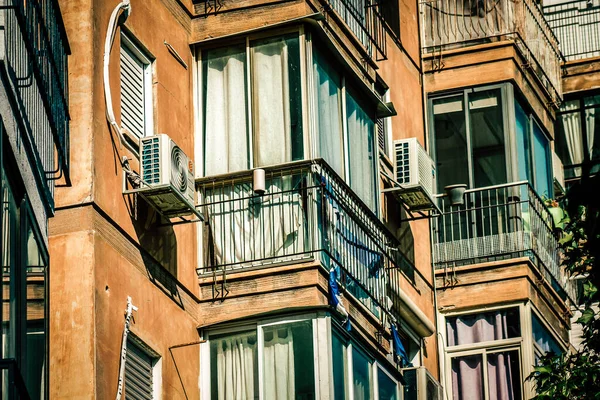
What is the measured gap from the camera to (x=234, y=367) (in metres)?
19.6

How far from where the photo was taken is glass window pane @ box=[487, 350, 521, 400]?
974 inches

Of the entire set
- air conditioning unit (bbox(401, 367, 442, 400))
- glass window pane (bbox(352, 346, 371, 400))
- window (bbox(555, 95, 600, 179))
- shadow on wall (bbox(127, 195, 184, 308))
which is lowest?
glass window pane (bbox(352, 346, 371, 400))

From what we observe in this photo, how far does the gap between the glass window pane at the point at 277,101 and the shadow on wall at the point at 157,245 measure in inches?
59.7

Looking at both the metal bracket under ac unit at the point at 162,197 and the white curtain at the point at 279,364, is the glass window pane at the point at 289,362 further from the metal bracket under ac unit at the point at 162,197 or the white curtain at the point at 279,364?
the metal bracket under ac unit at the point at 162,197

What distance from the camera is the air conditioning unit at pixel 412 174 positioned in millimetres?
23547

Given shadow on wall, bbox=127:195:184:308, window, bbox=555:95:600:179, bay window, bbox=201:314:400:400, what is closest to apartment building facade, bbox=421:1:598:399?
window, bbox=555:95:600:179

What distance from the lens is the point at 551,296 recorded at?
25922 millimetres

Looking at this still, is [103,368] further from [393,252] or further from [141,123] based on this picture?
[393,252]

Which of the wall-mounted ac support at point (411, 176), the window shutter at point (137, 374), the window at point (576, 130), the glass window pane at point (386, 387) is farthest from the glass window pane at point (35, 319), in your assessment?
the window at point (576, 130)

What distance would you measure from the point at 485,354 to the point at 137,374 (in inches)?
306

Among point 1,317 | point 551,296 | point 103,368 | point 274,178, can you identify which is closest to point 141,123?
point 274,178

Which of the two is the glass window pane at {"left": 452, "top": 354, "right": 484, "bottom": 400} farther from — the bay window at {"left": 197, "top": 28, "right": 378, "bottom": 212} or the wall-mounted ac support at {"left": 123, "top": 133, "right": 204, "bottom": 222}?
the wall-mounted ac support at {"left": 123, "top": 133, "right": 204, "bottom": 222}

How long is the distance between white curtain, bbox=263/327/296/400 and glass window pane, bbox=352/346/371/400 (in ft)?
3.01

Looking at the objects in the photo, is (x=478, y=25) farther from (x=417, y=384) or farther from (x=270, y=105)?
(x=270, y=105)
